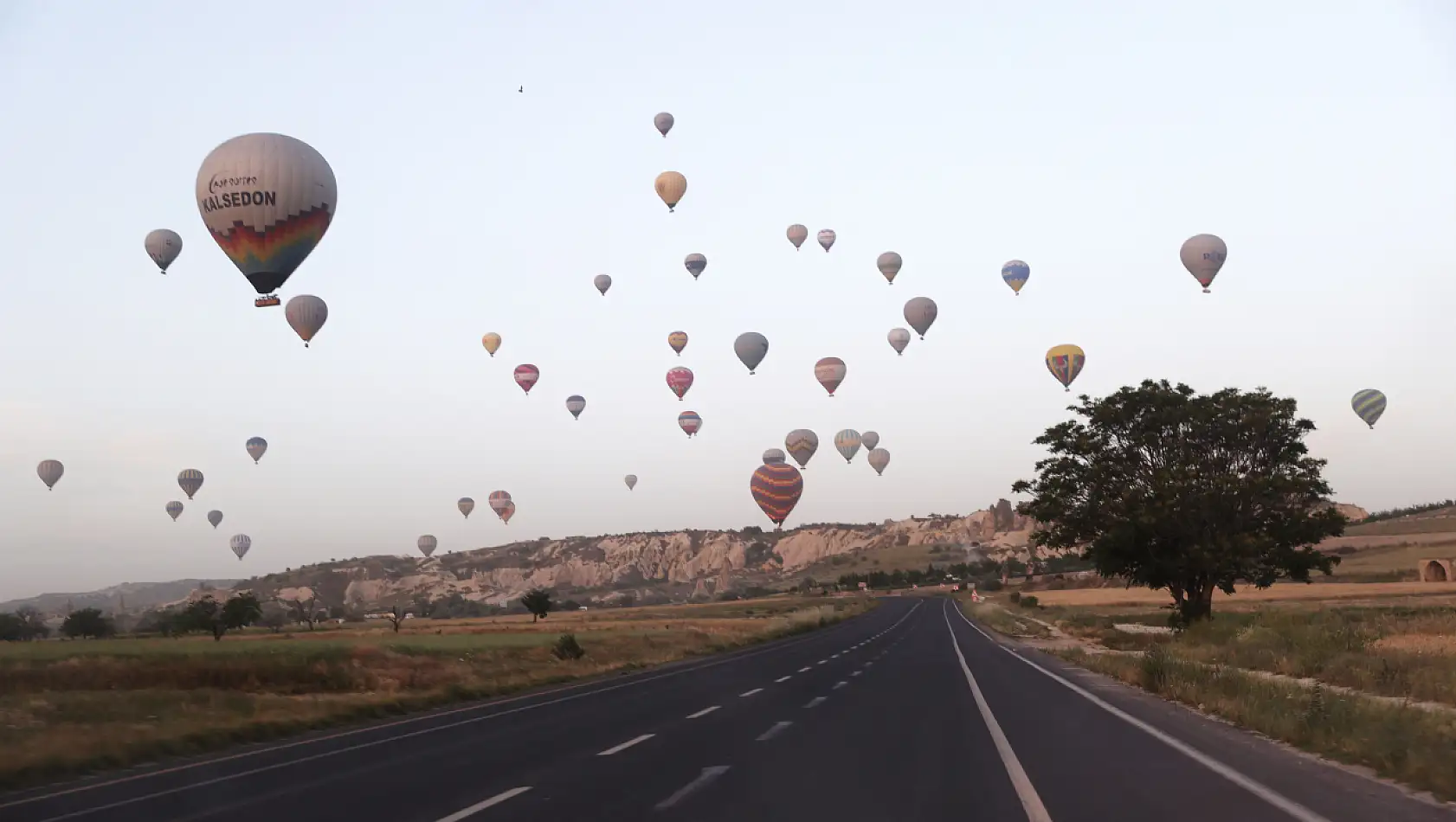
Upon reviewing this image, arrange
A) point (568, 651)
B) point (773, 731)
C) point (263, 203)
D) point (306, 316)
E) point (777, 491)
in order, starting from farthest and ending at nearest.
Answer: point (777, 491), point (306, 316), point (568, 651), point (263, 203), point (773, 731)

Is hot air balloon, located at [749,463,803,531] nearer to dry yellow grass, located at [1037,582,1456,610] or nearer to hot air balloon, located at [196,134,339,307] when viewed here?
dry yellow grass, located at [1037,582,1456,610]

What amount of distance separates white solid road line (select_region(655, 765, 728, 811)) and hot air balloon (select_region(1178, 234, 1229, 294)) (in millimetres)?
56981

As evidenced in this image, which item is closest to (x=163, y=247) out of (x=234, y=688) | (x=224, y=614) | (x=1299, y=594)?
(x=234, y=688)

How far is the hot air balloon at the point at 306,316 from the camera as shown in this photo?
60844 mm

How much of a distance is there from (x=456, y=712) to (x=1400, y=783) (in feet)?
62.5

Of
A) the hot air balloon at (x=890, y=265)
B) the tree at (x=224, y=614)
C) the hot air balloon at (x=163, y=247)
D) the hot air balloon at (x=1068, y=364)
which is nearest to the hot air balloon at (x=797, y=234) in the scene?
the hot air balloon at (x=890, y=265)

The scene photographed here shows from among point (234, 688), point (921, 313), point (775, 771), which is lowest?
point (775, 771)

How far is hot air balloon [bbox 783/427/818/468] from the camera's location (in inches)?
4456

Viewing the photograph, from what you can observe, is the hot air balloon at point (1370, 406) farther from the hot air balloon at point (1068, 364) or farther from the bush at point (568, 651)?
the bush at point (568, 651)

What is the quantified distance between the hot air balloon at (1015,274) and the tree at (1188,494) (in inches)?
863

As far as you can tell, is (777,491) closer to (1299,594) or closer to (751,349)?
(751,349)

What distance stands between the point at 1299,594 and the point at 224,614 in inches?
3776

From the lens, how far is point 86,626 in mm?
132000

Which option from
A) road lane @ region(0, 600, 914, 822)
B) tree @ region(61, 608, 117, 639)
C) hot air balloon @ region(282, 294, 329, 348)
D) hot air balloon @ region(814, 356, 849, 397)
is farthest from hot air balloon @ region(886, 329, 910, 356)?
tree @ region(61, 608, 117, 639)
